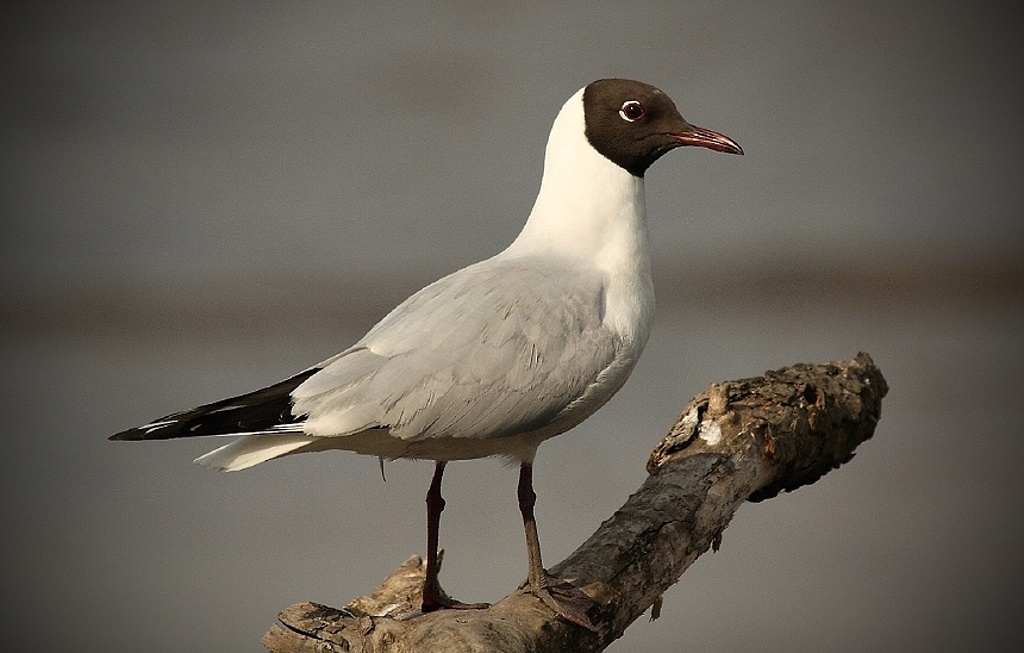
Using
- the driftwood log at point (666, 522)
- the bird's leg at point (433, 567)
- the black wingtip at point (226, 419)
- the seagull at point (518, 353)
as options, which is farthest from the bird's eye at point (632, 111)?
the black wingtip at point (226, 419)

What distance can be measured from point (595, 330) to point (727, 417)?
530mm

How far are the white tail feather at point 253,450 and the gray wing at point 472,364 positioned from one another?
57mm

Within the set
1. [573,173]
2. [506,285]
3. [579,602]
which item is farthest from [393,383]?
[573,173]

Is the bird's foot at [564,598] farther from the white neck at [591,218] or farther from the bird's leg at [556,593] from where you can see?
the white neck at [591,218]

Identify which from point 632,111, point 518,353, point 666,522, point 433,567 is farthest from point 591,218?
point 433,567

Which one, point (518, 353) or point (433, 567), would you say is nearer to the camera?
point (518, 353)

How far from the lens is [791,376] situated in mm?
3193

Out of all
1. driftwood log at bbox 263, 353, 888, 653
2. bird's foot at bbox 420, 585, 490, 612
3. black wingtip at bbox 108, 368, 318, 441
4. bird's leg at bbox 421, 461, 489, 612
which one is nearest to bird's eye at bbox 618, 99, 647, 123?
driftwood log at bbox 263, 353, 888, 653

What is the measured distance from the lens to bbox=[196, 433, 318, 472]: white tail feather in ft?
7.73

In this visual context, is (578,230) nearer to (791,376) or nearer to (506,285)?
(506,285)

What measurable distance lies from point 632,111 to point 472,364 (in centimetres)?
75

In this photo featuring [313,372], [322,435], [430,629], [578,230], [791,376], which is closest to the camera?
[430,629]

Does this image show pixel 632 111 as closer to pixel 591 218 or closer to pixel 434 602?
pixel 591 218

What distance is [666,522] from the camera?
263 cm
